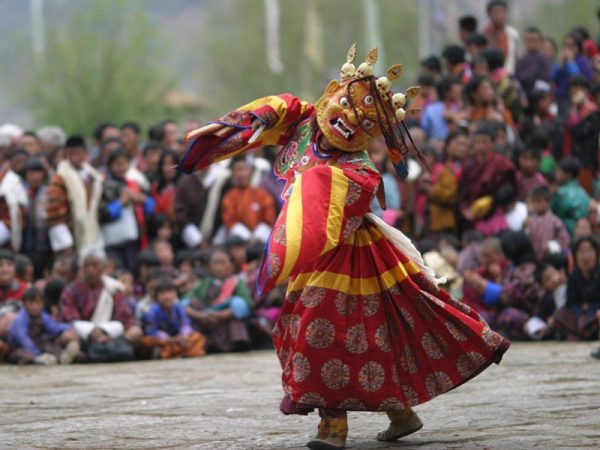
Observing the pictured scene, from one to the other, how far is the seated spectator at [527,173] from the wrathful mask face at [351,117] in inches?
230

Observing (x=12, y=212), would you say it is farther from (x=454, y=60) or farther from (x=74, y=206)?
(x=454, y=60)

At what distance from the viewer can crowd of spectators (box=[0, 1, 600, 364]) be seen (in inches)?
426

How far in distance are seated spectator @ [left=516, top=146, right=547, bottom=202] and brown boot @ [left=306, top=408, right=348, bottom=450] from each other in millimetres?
6136

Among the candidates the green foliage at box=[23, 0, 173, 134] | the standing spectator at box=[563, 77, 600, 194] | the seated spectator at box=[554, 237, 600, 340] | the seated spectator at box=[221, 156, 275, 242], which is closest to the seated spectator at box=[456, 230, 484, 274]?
the seated spectator at box=[554, 237, 600, 340]

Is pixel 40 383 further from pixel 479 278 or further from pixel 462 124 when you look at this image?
pixel 462 124

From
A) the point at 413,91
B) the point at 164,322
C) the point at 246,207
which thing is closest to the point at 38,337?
the point at 164,322

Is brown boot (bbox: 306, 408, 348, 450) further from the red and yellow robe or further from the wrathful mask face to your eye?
the wrathful mask face

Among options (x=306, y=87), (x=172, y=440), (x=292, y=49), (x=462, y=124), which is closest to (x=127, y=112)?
(x=306, y=87)

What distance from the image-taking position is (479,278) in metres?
11.1

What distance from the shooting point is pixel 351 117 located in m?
6.32

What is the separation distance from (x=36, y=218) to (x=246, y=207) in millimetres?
1784

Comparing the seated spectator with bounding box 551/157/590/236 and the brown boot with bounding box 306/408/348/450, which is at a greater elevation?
the seated spectator with bounding box 551/157/590/236

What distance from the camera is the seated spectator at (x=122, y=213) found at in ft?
39.7

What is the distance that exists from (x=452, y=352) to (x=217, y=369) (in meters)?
3.71
